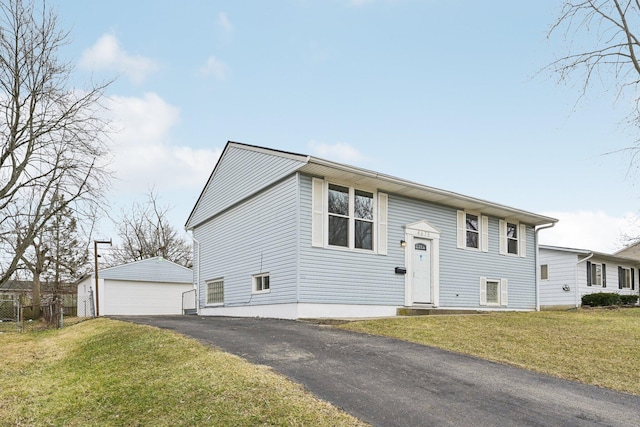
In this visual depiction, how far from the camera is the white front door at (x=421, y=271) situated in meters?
14.1

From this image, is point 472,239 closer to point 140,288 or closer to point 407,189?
point 407,189

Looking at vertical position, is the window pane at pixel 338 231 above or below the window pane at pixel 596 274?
above

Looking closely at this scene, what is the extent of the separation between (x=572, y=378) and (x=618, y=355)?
2.20 meters

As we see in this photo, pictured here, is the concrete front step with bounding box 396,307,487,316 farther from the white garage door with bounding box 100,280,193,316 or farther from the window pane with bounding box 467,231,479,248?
the white garage door with bounding box 100,280,193,316

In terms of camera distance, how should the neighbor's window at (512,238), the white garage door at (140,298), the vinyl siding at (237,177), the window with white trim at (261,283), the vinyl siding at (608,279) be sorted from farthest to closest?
the white garage door at (140,298) → the vinyl siding at (608,279) → the neighbor's window at (512,238) → the window with white trim at (261,283) → the vinyl siding at (237,177)

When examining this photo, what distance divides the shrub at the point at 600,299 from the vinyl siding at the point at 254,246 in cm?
1691

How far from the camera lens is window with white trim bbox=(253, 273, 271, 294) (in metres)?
13.4

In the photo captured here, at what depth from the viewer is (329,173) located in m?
12.1

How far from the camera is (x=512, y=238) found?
58.0 ft

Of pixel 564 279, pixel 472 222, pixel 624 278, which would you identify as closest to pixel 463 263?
pixel 472 222

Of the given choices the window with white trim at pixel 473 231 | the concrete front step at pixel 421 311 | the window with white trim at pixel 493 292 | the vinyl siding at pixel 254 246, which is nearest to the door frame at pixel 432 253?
the concrete front step at pixel 421 311

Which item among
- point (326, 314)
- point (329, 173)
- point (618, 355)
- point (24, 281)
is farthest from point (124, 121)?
point (24, 281)

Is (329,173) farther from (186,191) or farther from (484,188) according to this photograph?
(186,191)

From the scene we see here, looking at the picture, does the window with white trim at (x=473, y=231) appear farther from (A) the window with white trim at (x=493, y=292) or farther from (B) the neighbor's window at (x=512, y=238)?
(B) the neighbor's window at (x=512, y=238)
